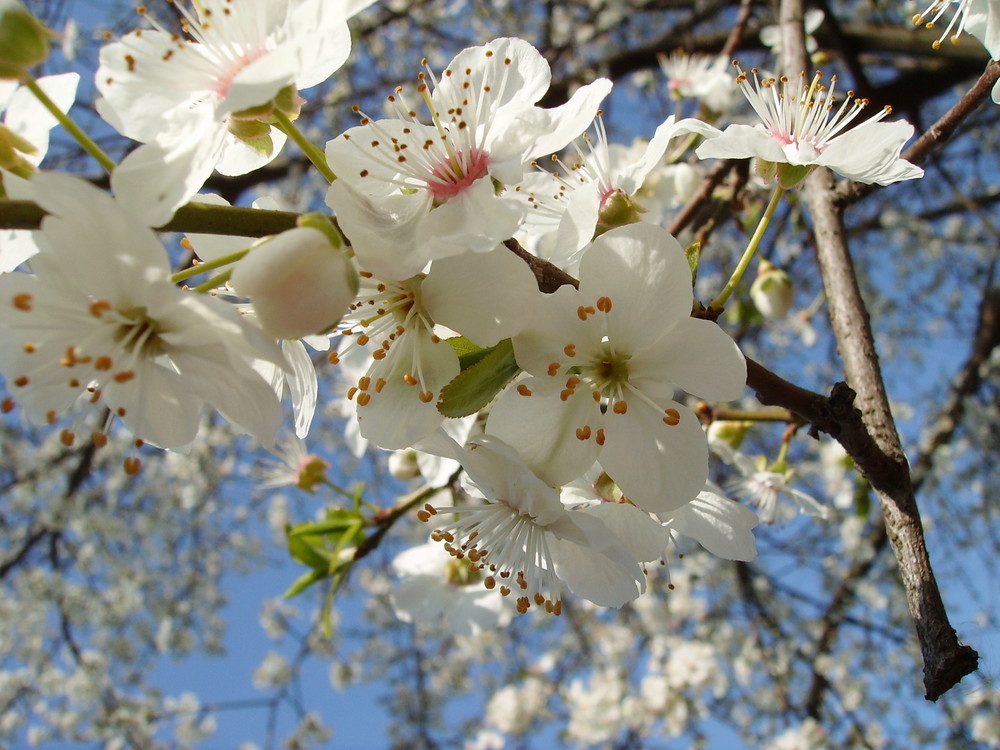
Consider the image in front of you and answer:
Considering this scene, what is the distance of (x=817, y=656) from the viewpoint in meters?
4.18

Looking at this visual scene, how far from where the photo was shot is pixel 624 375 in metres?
0.90

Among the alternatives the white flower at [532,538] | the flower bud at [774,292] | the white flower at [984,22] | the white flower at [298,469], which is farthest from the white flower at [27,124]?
the flower bud at [774,292]

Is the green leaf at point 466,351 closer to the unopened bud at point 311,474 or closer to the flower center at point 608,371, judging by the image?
the flower center at point 608,371

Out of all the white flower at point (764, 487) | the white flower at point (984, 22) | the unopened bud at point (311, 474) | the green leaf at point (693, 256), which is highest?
the white flower at point (984, 22)

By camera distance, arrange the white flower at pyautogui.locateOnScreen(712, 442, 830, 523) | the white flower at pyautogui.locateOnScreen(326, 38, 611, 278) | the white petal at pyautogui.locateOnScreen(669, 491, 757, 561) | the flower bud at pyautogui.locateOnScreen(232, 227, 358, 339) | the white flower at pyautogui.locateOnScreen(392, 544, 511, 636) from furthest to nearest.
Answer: the white flower at pyautogui.locateOnScreen(392, 544, 511, 636) → the white flower at pyautogui.locateOnScreen(712, 442, 830, 523) → the white petal at pyautogui.locateOnScreen(669, 491, 757, 561) → the white flower at pyautogui.locateOnScreen(326, 38, 611, 278) → the flower bud at pyautogui.locateOnScreen(232, 227, 358, 339)

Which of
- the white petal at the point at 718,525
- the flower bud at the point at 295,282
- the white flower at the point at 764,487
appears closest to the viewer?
the flower bud at the point at 295,282

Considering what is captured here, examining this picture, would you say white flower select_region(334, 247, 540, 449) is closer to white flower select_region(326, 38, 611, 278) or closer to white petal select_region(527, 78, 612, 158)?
white flower select_region(326, 38, 611, 278)

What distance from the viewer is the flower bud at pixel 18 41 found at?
2.25 feet

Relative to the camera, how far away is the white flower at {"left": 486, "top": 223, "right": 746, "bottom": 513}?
2.68ft

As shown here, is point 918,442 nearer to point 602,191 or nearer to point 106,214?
Answer: point 602,191

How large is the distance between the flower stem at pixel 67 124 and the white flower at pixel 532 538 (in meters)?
0.47

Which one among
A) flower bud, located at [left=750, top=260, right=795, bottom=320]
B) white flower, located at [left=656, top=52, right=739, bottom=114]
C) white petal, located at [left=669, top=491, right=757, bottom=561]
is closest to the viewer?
white petal, located at [left=669, top=491, right=757, bottom=561]

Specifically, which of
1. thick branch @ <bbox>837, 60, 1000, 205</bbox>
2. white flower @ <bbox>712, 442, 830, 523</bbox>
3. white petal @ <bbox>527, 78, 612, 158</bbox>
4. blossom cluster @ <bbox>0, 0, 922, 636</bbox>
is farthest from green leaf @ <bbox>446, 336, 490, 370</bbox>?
white flower @ <bbox>712, 442, 830, 523</bbox>

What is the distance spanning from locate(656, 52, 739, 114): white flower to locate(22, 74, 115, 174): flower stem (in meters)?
2.00
